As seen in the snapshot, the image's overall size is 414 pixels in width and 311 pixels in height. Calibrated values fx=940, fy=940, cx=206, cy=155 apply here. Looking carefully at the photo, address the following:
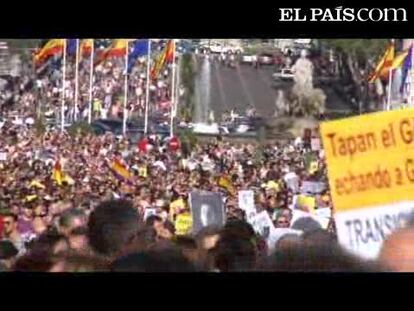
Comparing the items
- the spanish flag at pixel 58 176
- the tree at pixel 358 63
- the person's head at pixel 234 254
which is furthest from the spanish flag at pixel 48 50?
the tree at pixel 358 63

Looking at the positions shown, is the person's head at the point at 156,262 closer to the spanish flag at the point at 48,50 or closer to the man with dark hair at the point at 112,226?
the man with dark hair at the point at 112,226

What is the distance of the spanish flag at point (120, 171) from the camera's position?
23.2ft

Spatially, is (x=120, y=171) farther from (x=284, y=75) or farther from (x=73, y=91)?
(x=284, y=75)

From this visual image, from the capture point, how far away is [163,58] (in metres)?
7.08

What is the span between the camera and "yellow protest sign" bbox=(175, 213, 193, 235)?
7016 mm

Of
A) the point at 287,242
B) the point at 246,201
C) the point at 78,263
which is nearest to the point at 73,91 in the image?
the point at 78,263

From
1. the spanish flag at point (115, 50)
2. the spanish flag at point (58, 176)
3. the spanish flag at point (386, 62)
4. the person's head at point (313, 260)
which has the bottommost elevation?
the person's head at point (313, 260)

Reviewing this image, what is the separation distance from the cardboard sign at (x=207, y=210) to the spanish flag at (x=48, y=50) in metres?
1.50

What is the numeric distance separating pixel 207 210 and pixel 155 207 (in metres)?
0.39

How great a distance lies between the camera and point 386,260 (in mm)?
6969

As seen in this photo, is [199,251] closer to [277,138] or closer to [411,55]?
[277,138]

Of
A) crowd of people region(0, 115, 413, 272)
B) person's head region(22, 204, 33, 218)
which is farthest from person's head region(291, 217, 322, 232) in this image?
person's head region(22, 204, 33, 218)
